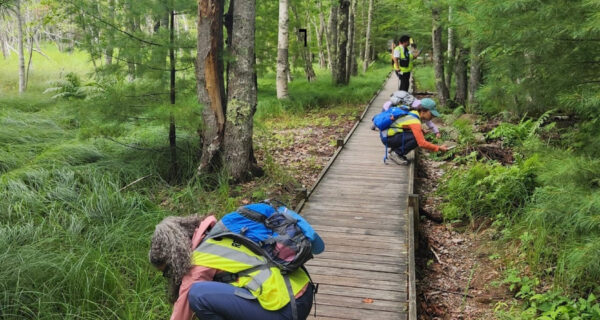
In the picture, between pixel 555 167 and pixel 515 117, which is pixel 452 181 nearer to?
pixel 555 167

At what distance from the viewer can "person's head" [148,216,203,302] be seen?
8.56 feet

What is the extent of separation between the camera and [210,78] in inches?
307

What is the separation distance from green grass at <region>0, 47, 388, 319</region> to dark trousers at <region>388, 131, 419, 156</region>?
2.05 m

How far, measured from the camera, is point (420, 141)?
786 cm

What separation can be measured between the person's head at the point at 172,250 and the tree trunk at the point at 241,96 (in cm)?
524

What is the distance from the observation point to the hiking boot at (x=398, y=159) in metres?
9.12

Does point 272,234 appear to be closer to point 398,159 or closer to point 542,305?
point 542,305

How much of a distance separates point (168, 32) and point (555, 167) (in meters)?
6.11

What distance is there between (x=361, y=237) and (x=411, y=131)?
2.98 meters

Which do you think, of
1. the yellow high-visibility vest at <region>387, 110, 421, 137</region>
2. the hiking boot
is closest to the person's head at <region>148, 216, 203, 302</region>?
the yellow high-visibility vest at <region>387, 110, 421, 137</region>

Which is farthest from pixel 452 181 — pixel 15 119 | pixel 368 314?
pixel 15 119

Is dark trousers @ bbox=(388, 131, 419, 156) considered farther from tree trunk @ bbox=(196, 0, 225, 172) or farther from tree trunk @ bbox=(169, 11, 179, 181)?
tree trunk @ bbox=(169, 11, 179, 181)

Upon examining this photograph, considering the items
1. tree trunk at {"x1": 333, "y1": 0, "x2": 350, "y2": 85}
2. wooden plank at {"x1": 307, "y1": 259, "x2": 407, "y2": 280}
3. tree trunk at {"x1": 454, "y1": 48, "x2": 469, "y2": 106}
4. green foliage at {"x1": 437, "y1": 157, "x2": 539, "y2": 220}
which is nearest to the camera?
wooden plank at {"x1": 307, "y1": 259, "x2": 407, "y2": 280}

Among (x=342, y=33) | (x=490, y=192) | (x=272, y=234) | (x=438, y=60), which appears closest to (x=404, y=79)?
(x=438, y=60)
